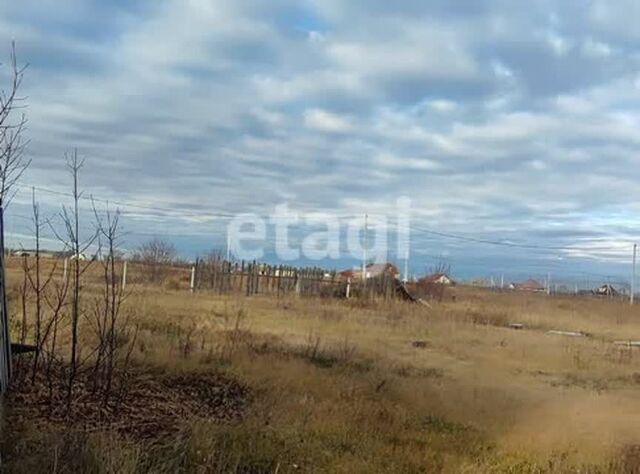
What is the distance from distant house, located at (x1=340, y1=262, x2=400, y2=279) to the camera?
123 ft

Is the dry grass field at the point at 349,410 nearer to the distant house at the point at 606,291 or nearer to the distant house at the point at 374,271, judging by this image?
the distant house at the point at 374,271

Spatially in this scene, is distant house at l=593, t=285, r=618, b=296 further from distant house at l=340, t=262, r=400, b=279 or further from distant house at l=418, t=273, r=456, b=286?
distant house at l=340, t=262, r=400, b=279

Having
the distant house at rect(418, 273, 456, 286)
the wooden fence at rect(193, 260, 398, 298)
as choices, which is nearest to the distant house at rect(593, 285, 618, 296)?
the distant house at rect(418, 273, 456, 286)

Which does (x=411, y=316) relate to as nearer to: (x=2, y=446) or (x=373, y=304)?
(x=373, y=304)

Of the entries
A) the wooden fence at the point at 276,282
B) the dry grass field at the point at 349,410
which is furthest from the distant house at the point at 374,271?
the dry grass field at the point at 349,410

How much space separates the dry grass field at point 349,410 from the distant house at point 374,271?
60.8ft

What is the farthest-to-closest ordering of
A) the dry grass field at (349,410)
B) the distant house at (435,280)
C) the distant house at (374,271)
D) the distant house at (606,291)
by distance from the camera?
the distant house at (606,291) < the distant house at (435,280) < the distant house at (374,271) < the dry grass field at (349,410)

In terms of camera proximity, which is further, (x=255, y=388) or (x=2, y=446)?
(x=255, y=388)

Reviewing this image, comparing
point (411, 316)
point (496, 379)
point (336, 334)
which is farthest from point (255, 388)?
point (411, 316)

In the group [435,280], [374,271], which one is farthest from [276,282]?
[435,280]

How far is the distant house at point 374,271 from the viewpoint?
37562mm

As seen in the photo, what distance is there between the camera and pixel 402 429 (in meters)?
7.95

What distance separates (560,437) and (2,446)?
18.7 ft

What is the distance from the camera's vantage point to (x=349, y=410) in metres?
8.20
